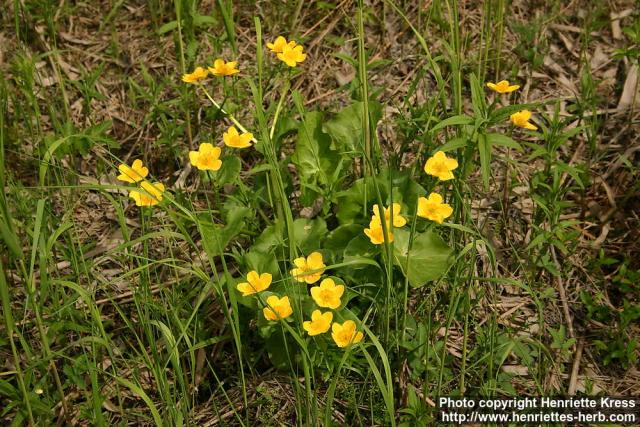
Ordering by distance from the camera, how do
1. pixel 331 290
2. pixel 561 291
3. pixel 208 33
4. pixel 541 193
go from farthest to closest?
pixel 208 33 → pixel 541 193 → pixel 561 291 → pixel 331 290

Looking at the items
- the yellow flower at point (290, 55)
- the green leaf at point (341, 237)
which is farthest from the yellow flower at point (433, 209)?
the yellow flower at point (290, 55)

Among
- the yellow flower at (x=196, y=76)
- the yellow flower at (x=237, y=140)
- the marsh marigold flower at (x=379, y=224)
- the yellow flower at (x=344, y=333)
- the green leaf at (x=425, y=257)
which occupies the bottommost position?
the yellow flower at (x=344, y=333)

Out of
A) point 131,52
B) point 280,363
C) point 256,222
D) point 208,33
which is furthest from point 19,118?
point 280,363

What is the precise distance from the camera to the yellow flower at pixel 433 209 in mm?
2121

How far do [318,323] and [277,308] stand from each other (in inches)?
5.4

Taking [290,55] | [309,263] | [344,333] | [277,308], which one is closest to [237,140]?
[290,55]

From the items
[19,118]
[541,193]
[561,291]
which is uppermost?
[19,118]

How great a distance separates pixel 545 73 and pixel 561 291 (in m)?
1.20

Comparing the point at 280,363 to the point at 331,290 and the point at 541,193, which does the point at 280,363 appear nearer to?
the point at 331,290

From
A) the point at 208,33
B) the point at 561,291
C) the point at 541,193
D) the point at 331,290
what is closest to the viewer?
the point at 331,290

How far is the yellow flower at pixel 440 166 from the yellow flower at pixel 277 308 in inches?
25.6

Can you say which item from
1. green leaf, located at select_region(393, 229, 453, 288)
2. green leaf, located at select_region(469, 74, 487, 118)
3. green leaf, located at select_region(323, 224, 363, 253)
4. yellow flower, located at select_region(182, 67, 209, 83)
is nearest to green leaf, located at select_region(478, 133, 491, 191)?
green leaf, located at select_region(469, 74, 487, 118)

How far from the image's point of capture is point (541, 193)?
2664mm

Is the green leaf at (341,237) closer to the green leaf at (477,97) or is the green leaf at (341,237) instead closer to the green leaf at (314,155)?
the green leaf at (314,155)
